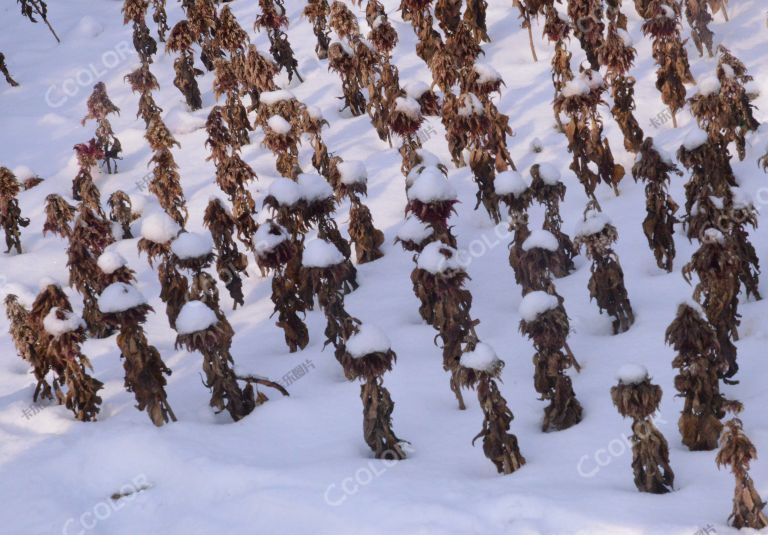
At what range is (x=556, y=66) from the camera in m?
16.2

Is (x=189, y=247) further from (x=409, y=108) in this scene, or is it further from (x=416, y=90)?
(x=416, y=90)

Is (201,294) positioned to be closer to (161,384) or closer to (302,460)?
(161,384)

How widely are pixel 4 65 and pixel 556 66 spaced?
14174 mm

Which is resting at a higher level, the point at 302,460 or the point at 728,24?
the point at 728,24

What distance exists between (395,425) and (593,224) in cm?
335

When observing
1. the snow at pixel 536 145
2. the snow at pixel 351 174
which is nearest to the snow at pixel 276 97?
the snow at pixel 351 174

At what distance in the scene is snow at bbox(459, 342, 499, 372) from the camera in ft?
29.6

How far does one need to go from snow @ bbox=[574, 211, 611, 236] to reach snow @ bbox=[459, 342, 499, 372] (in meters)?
2.74

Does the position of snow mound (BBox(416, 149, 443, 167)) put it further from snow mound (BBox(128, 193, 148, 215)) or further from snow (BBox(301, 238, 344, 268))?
snow mound (BBox(128, 193, 148, 215))

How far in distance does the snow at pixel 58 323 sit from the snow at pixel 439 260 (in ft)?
13.6

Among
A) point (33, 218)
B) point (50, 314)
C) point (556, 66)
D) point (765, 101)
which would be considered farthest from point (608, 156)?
point (33, 218)

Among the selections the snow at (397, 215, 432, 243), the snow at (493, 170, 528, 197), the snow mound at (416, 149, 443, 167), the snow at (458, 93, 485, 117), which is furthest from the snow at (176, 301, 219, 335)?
the snow at (458, 93, 485, 117)

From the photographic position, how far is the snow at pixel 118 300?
34.7 feet

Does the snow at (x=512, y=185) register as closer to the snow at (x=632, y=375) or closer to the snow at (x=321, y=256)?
the snow at (x=321, y=256)
